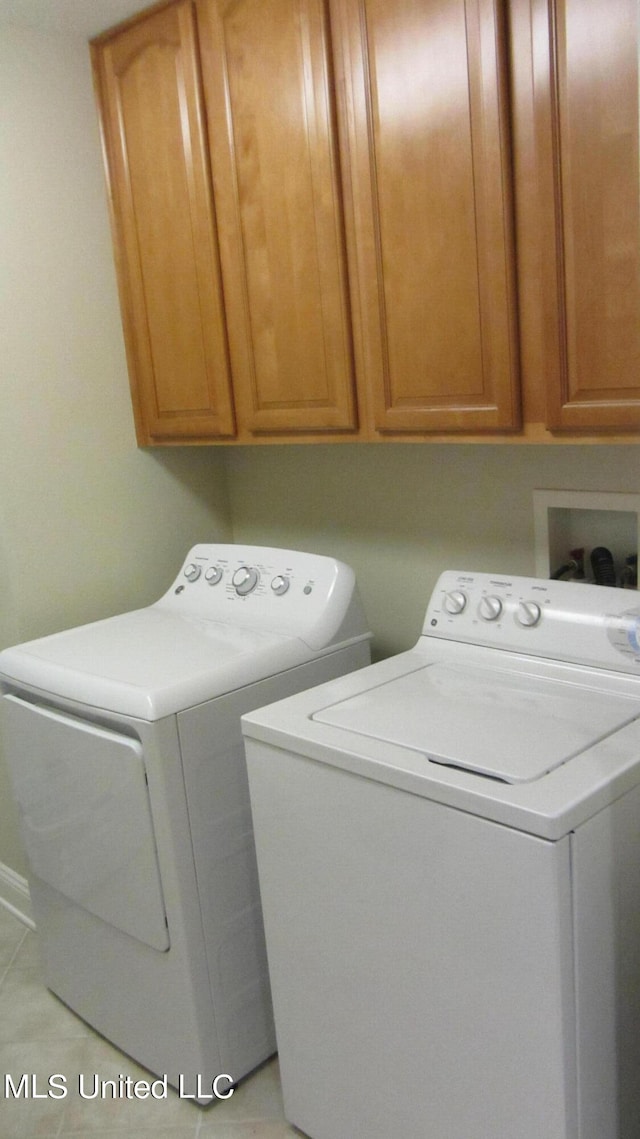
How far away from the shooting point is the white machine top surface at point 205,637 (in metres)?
1.83

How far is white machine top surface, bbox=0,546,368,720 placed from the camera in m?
1.83

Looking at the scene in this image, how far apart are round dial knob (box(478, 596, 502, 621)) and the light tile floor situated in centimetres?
109

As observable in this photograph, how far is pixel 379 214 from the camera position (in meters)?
1.74

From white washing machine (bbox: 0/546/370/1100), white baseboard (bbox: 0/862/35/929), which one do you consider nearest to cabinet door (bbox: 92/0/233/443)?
white washing machine (bbox: 0/546/370/1100)

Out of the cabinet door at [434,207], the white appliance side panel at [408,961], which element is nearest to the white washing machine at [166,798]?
the white appliance side panel at [408,961]

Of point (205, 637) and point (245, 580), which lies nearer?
point (205, 637)

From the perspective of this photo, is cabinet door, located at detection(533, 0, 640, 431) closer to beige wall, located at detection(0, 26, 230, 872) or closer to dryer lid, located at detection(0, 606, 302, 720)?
dryer lid, located at detection(0, 606, 302, 720)

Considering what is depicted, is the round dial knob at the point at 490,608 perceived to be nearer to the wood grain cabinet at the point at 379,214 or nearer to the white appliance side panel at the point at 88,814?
the wood grain cabinet at the point at 379,214

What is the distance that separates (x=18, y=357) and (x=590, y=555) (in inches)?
55.9

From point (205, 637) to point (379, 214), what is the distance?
959 mm

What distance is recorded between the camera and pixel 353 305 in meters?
1.86

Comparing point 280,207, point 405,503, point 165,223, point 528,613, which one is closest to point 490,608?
point 528,613

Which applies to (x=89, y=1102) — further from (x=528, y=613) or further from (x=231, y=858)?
(x=528, y=613)

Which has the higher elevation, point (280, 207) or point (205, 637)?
point (280, 207)
